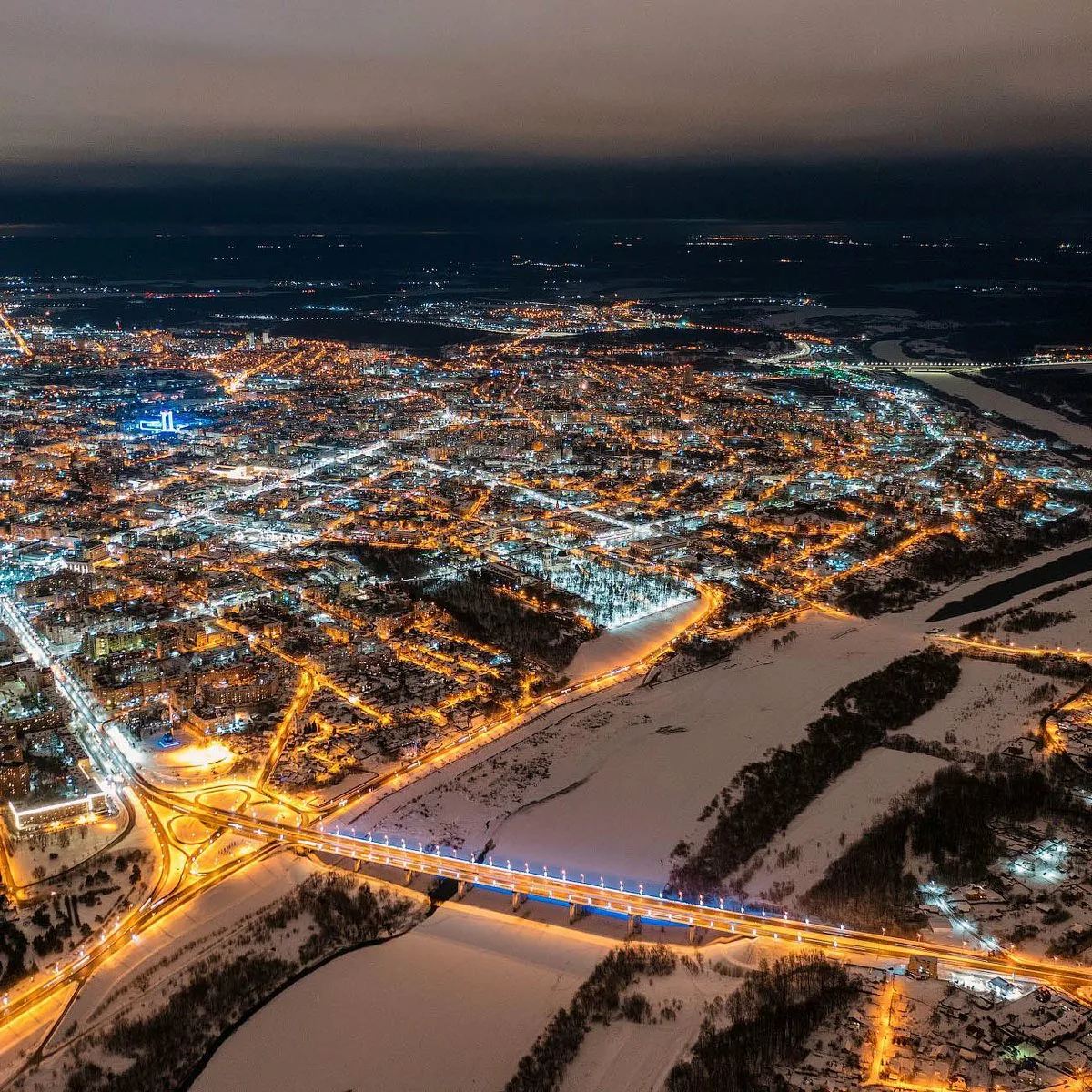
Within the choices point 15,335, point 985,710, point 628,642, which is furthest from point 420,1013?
point 15,335

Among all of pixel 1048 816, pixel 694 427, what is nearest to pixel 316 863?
pixel 1048 816

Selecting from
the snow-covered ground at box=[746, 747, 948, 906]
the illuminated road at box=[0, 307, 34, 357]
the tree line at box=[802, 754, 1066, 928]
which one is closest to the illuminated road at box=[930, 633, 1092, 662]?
the tree line at box=[802, 754, 1066, 928]

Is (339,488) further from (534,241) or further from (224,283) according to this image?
(534,241)

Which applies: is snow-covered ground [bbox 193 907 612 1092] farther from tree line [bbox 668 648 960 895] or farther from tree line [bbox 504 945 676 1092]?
tree line [bbox 668 648 960 895]

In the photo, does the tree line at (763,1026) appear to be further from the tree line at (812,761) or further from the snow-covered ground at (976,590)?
the snow-covered ground at (976,590)

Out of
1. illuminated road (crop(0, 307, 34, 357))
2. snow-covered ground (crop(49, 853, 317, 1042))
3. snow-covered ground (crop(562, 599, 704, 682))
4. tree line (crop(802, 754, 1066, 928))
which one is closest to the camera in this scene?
snow-covered ground (crop(49, 853, 317, 1042))

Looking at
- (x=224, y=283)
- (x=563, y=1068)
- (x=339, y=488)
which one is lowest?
(x=563, y=1068)

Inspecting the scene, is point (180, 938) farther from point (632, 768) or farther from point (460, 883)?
point (632, 768)
